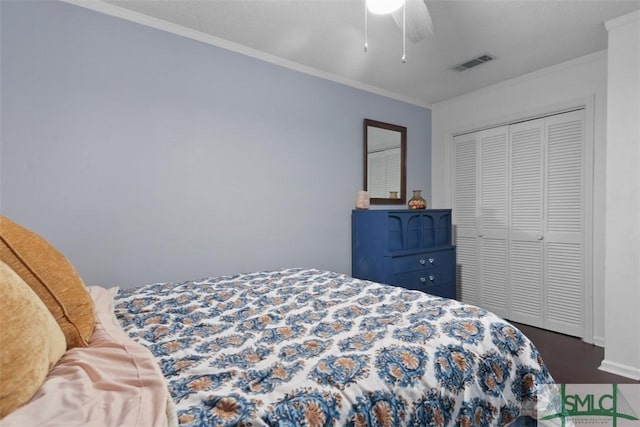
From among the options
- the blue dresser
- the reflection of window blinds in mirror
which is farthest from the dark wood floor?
the reflection of window blinds in mirror

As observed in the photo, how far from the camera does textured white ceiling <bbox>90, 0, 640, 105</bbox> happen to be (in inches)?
89.8

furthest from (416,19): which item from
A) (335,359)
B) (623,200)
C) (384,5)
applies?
(623,200)

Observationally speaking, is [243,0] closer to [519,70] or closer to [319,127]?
[319,127]

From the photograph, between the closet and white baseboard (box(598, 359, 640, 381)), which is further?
the closet

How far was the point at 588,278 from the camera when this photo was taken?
304 cm

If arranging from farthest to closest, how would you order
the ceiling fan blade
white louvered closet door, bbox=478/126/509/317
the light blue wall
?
white louvered closet door, bbox=478/126/509/317 → the light blue wall → the ceiling fan blade

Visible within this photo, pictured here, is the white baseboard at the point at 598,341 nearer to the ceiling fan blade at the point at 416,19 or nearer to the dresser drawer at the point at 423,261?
the dresser drawer at the point at 423,261

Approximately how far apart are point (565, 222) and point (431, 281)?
1.30 m

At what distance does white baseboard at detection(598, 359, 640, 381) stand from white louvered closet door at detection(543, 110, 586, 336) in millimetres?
663

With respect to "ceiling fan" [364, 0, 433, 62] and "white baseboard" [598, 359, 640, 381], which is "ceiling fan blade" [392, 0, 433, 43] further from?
"white baseboard" [598, 359, 640, 381]

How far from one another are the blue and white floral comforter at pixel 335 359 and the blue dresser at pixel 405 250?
4.39ft

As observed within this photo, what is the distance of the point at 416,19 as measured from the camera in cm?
190

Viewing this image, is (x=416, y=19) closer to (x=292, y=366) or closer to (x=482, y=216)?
(x=292, y=366)

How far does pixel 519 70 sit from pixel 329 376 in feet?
11.2
